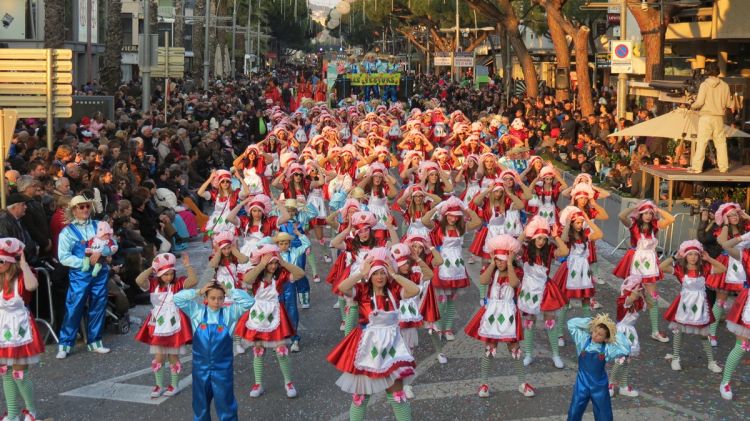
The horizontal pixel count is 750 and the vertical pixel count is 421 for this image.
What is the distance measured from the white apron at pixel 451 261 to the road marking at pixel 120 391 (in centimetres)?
316

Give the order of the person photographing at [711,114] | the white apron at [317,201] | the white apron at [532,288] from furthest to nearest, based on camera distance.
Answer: the person photographing at [711,114] < the white apron at [317,201] < the white apron at [532,288]

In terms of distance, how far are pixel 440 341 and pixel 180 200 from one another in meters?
10.1

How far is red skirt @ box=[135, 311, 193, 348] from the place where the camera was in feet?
36.3

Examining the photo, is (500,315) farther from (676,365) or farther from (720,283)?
(720,283)

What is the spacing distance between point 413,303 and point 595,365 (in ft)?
7.43

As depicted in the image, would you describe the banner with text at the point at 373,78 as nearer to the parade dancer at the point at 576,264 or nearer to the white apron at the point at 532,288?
the parade dancer at the point at 576,264

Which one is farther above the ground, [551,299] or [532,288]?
[532,288]

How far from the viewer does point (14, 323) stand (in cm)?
1028

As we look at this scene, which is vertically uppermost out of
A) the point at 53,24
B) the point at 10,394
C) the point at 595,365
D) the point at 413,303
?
the point at 53,24

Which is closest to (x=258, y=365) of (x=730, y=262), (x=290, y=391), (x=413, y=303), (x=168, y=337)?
(x=290, y=391)

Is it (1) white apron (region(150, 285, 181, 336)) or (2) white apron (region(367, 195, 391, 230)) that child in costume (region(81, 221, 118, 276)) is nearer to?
(1) white apron (region(150, 285, 181, 336))

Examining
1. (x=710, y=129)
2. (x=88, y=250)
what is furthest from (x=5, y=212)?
(x=710, y=129)

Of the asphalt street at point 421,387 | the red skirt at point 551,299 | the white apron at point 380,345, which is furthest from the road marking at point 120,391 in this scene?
the red skirt at point 551,299

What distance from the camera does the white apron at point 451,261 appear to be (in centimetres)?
1321
